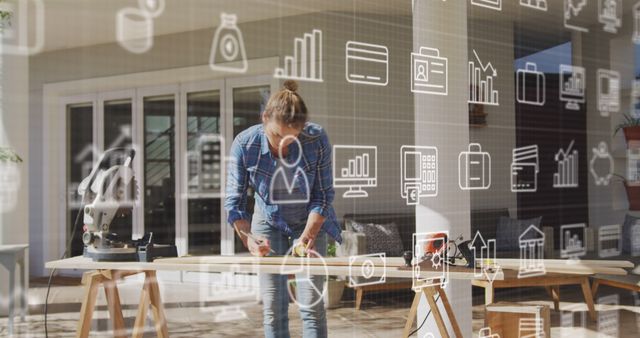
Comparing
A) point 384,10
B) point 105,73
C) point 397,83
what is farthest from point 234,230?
point 384,10

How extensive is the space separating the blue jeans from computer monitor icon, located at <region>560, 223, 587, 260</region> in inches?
79.9

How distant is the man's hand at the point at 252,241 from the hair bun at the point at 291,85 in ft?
1.52

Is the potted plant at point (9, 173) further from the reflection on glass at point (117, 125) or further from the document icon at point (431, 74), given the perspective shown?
the document icon at point (431, 74)

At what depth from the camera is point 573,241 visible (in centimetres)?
378

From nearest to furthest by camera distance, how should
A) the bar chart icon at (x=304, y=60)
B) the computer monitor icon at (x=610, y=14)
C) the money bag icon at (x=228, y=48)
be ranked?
1. the money bag icon at (x=228, y=48)
2. the bar chart icon at (x=304, y=60)
3. the computer monitor icon at (x=610, y=14)

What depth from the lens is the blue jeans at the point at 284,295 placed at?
2.09 metres

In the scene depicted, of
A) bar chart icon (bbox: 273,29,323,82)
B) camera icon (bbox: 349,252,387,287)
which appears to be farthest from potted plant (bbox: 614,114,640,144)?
camera icon (bbox: 349,252,387,287)

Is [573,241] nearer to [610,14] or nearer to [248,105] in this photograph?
[610,14]

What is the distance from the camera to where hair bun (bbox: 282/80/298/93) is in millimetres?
2076

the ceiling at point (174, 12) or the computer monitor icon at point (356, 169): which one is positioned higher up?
the ceiling at point (174, 12)

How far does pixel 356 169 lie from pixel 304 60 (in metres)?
0.55

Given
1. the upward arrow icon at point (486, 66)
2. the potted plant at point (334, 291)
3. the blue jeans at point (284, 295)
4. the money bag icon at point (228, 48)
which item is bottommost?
the potted plant at point (334, 291)

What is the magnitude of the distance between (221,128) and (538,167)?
215 cm

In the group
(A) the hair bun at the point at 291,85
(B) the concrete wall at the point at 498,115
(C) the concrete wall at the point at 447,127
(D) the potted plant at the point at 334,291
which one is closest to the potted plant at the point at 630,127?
(B) the concrete wall at the point at 498,115
